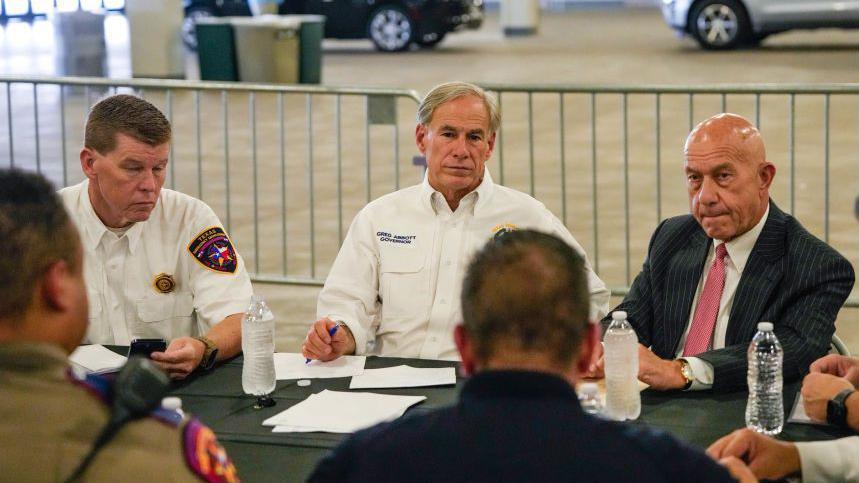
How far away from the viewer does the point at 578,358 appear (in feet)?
6.59

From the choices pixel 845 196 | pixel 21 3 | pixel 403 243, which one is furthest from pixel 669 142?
pixel 21 3

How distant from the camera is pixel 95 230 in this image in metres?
4.31

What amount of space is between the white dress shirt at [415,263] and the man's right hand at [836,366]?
40.0 inches

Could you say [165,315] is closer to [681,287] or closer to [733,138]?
[681,287]

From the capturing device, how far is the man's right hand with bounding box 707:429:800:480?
2822 mm

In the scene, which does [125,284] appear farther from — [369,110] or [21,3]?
[21,3]

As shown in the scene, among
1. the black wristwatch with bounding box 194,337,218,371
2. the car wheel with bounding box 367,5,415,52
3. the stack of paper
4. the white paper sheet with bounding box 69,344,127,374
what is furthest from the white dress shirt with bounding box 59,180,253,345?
the car wheel with bounding box 367,5,415,52

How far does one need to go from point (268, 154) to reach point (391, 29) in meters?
10.4

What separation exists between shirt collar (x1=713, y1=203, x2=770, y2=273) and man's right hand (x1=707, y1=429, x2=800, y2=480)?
1.19 m

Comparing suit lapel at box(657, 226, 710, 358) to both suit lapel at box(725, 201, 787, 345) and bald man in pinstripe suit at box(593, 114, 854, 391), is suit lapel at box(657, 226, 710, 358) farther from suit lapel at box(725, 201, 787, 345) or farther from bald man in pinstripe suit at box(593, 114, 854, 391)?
suit lapel at box(725, 201, 787, 345)

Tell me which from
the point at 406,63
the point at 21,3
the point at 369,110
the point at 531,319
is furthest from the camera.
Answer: the point at 21,3

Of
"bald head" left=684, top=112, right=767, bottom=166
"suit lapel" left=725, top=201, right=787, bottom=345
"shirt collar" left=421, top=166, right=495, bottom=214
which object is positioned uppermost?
"bald head" left=684, top=112, right=767, bottom=166

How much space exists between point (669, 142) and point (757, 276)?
8.30 meters

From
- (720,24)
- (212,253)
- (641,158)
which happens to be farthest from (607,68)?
(212,253)
